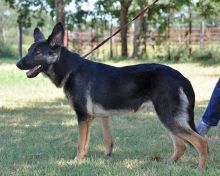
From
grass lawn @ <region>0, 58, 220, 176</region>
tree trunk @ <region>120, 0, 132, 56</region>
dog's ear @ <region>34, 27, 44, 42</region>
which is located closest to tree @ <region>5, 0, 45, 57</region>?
tree trunk @ <region>120, 0, 132, 56</region>

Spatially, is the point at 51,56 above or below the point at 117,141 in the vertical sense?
above

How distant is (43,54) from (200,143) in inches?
82.3

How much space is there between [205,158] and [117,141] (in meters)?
1.93

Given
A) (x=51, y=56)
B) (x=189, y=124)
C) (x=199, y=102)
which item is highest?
(x=51, y=56)

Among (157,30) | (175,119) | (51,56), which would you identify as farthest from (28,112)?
(157,30)

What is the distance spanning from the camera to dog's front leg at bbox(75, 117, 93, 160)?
6.18m

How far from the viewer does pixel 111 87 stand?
6.15m

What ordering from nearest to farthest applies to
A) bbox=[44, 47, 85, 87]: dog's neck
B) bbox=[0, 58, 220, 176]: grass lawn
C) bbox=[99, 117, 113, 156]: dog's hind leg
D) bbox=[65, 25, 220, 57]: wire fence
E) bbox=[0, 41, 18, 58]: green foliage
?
bbox=[0, 58, 220, 176]: grass lawn → bbox=[44, 47, 85, 87]: dog's neck → bbox=[99, 117, 113, 156]: dog's hind leg → bbox=[65, 25, 220, 57]: wire fence → bbox=[0, 41, 18, 58]: green foliage

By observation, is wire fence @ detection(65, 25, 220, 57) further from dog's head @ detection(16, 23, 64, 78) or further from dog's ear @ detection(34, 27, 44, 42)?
dog's head @ detection(16, 23, 64, 78)

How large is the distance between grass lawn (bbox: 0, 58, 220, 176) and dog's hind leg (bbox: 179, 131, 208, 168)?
0.12 m

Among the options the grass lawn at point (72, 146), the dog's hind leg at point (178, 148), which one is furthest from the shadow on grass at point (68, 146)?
the dog's hind leg at point (178, 148)

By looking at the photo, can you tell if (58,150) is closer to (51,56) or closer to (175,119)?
(51,56)

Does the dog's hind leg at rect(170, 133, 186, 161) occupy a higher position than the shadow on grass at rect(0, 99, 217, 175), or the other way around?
the dog's hind leg at rect(170, 133, 186, 161)

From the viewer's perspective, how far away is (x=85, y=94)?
20.3 feet
